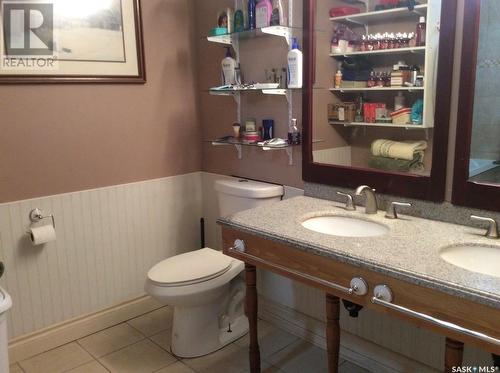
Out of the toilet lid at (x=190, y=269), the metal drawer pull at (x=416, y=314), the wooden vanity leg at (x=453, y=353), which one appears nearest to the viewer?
the metal drawer pull at (x=416, y=314)

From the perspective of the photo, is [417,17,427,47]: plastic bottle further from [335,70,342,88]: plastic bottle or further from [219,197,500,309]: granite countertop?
[219,197,500,309]: granite countertop

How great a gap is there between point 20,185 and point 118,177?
1.64ft

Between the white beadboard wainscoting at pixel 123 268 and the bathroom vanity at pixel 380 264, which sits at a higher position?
the bathroom vanity at pixel 380 264

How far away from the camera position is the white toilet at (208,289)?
205cm

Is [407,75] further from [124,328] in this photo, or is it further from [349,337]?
[124,328]

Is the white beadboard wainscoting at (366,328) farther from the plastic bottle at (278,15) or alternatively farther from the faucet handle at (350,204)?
the plastic bottle at (278,15)

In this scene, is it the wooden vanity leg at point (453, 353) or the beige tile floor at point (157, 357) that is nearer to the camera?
the wooden vanity leg at point (453, 353)

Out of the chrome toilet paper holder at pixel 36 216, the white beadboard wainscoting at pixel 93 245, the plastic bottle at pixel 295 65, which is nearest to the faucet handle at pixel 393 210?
the plastic bottle at pixel 295 65

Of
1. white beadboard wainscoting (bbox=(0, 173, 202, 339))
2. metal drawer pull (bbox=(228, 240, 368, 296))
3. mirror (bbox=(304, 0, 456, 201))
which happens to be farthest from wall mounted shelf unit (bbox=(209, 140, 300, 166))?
metal drawer pull (bbox=(228, 240, 368, 296))

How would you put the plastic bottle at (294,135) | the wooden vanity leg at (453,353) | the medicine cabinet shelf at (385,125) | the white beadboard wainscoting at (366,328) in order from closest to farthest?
the wooden vanity leg at (453,353) → the medicine cabinet shelf at (385,125) → the white beadboard wainscoting at (366,328) → the plastic bottle at (294,135)

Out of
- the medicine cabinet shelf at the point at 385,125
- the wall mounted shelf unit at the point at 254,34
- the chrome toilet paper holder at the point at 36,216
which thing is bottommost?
the chrome toilet paper holder at the point at 36,216

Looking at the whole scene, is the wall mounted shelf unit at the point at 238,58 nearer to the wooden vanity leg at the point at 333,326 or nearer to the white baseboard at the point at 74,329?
the wooden vanity leg at the point at 333,326

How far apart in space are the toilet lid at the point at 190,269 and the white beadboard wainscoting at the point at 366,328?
388mm

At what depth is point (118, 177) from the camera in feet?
8.03
